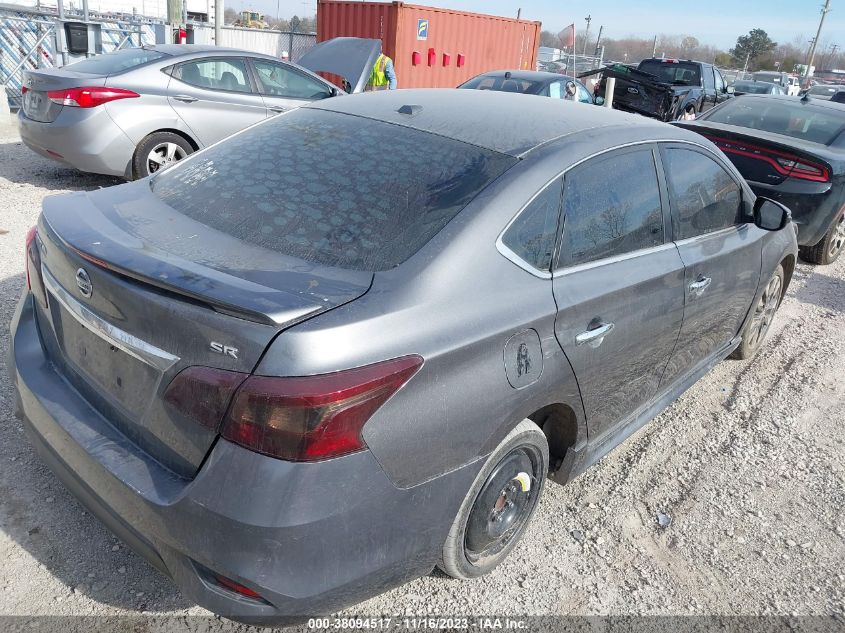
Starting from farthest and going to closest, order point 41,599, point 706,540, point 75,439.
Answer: point 706,540 < point 41,599 < point 75,439

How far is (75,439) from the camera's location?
2139mm

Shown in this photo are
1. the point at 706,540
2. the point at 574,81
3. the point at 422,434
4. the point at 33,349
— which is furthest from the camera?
the point at 574,81

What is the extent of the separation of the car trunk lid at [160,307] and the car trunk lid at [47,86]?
5.12m

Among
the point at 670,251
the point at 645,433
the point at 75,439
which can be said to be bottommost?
the point at 645,433

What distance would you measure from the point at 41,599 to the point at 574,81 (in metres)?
11.1

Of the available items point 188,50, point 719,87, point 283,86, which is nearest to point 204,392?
point 188,50

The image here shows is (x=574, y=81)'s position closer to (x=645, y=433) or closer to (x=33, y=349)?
(x=645, y=433)

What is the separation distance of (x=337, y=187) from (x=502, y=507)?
1.32 meters

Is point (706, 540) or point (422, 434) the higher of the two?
point (422, 434)

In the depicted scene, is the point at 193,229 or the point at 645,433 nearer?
the point at 193,229

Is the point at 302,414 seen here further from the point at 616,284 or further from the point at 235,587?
the point at 616,284

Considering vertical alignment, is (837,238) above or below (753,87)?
below

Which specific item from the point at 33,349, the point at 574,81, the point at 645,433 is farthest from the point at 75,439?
the point at 574,81

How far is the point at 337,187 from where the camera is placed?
2469 millimetres
